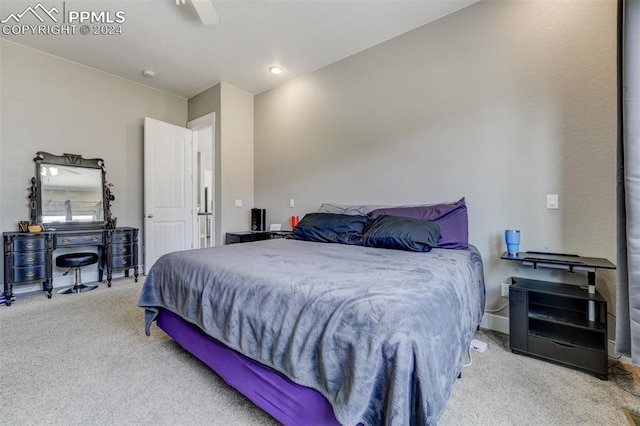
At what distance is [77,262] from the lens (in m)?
3.21

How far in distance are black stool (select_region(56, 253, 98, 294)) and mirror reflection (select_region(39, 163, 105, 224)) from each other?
561 mm

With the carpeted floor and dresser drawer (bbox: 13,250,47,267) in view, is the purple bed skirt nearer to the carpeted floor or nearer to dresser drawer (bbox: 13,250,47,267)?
the carpeted floor

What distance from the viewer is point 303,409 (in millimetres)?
1103

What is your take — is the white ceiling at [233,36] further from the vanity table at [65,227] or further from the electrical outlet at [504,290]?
the electrical outlet at [504,290]

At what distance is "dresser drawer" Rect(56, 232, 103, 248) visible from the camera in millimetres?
3226

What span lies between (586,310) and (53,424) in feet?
10.3

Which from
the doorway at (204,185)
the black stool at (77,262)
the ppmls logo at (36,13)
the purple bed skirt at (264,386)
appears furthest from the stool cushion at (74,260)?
the ppmls logo at (36,13)

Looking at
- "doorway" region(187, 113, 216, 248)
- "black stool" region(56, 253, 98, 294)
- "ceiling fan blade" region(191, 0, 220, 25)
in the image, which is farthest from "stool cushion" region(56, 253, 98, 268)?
"ceiling fan blade" region(191, 0, 220, 25)

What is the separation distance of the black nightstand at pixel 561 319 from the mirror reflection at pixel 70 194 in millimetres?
4810

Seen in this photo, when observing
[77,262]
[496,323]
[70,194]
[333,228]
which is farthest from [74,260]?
[496,323]

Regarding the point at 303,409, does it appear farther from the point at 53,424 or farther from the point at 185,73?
the point at 185,73

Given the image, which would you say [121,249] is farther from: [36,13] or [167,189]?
[36,13]

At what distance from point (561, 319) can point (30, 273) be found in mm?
4914

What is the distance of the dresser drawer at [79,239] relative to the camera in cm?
323
